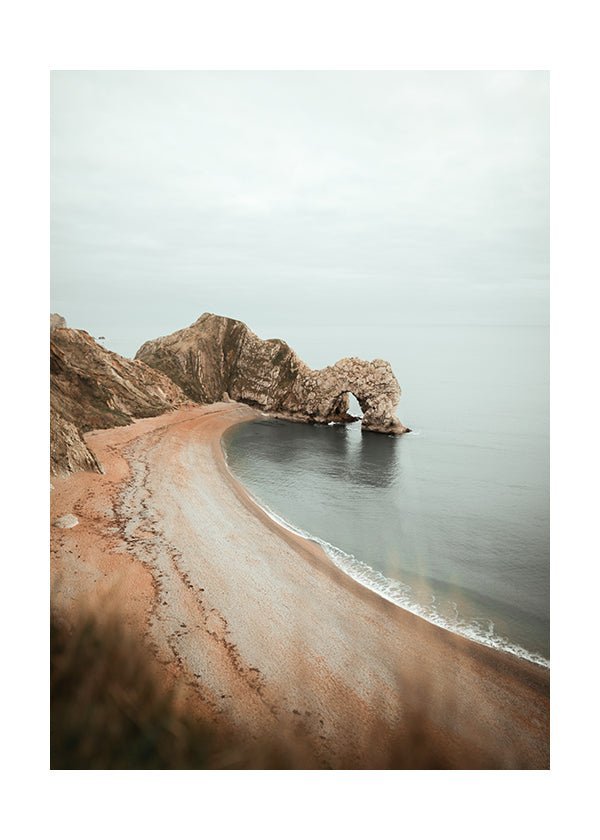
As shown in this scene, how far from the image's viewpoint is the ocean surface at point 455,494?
15.7 ft

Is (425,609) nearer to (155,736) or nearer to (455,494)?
(455,494)

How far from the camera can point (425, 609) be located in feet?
16.6

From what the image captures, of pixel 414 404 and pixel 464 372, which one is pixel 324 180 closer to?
pixel 464 372

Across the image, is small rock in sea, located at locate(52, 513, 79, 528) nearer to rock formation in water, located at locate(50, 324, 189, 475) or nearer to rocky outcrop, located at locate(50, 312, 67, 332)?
rock formation in water, located at locate(50, 324, 189, 475)

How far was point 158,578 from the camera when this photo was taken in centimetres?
501

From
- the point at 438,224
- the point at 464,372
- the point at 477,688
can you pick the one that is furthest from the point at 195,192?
the point at 477,688

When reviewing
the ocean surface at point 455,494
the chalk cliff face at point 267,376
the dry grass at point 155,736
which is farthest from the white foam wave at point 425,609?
the chalk cliff face at point 267,376

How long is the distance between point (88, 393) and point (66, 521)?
3628 mm

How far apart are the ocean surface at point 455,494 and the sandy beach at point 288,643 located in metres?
0.39

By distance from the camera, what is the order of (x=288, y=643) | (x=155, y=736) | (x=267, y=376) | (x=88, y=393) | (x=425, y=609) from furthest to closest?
(x=267, y=376) < (x=88, y=393) < (x=425, y=609) < (x=288, y=643) < (x=155, y=736)

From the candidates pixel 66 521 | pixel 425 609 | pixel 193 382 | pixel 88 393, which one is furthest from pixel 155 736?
pixel 193 382

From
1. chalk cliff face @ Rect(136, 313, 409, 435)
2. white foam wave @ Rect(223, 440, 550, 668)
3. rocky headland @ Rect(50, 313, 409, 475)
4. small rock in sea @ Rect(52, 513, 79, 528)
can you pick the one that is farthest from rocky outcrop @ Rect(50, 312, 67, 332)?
white foam wave @ Rect(223, 440, 550, 668)

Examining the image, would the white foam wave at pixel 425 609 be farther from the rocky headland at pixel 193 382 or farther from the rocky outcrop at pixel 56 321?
the rocky outcrop at pixel 56 321

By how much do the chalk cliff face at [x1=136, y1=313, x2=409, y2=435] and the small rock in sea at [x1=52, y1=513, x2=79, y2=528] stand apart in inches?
117
